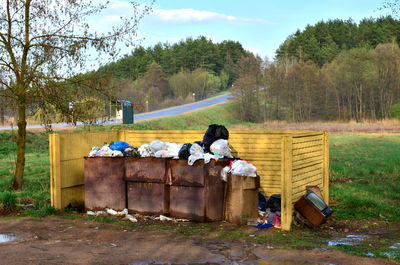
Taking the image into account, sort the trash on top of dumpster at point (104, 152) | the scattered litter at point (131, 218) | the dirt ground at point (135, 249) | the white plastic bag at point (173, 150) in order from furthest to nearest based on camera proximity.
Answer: the trash on top of dumpster at point (104, 152)
the white plastic bag at point (173, 150)
the scattered litter at point (131, 218)
the dirt ground at point (135, 249)

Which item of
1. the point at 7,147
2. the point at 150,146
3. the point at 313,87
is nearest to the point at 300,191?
the point at 150,146

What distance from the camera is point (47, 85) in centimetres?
1083

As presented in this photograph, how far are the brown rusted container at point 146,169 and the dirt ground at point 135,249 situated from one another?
1.09 m

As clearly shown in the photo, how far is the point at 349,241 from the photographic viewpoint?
680 cm

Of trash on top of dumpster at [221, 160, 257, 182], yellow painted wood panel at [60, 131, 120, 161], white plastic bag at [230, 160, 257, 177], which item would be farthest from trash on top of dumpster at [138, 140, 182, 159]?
yellow painted wood panel at [60, 131, 120, 161]

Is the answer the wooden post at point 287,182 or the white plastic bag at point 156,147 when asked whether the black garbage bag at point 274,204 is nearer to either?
the wooden post at point 287,182

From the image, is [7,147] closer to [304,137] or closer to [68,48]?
[68,48]

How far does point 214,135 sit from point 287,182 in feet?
6.23

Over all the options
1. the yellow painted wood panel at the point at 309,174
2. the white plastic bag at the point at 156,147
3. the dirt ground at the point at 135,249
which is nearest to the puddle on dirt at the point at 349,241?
the dirt ground at the point at 135,249

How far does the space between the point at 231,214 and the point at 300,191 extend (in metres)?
1.31

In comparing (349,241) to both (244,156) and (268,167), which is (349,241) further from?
(244,156)

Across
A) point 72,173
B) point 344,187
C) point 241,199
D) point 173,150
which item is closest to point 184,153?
point 173,150

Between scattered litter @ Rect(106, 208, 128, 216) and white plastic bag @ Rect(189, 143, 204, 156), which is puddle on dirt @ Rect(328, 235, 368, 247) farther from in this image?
scattered litter @ Rect(106, 208, 128, 216)

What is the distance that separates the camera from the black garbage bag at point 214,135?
862cm
